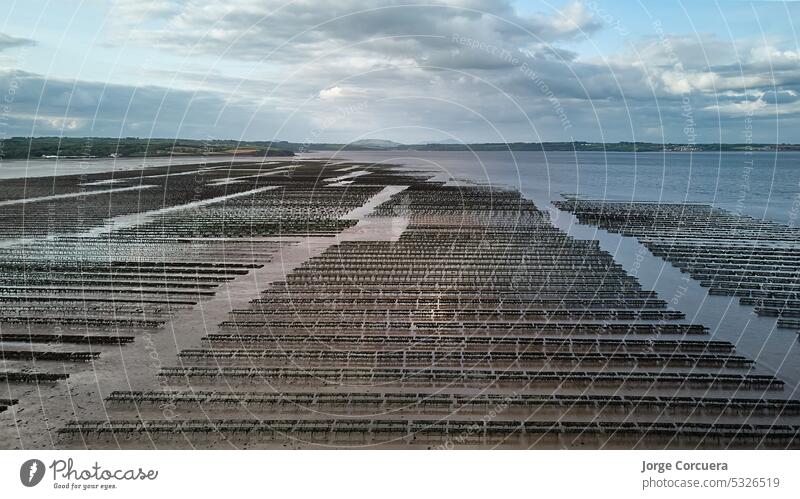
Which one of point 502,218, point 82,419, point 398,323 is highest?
point 502,218

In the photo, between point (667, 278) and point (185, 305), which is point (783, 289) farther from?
point (185, 305)

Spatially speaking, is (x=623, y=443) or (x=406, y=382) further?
(x=406, y=382)

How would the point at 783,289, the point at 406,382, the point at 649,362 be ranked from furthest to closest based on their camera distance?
1. the point at 783,289
2. the point at 649,362
3. the point at 406,382

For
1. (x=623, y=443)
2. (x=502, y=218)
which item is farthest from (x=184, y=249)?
(x=623, y=443)

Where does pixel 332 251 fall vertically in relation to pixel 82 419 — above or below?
above

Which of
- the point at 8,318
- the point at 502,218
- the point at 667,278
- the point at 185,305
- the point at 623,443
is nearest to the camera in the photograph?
the point at 623,443

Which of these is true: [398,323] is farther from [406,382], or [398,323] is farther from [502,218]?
[502,218]

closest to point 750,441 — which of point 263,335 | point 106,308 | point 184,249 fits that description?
point 263,335

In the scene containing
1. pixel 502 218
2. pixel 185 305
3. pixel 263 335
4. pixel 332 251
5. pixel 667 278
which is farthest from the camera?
pixel 502 218

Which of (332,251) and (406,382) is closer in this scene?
(406,382)
